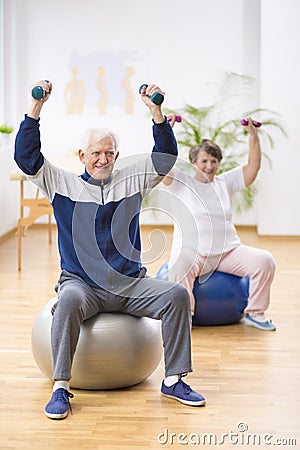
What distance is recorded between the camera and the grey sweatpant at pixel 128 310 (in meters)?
3.13

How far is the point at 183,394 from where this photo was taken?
3221 millimetres

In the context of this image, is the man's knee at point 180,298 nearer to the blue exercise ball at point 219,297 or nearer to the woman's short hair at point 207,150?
the blue exercise ball at point 219,297

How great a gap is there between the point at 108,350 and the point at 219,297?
1110 mm

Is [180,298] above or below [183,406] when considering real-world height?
above

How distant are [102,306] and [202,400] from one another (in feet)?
1.69

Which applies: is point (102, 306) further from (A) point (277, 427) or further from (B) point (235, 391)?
(A) point (277, 427)

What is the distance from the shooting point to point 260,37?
22.5ft

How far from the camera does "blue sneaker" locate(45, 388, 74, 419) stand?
120 inches

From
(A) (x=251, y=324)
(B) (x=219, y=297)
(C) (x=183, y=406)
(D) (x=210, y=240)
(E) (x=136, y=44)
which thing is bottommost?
(C) (x=183, y=406)

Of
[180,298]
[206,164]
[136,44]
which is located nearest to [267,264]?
[206,164]

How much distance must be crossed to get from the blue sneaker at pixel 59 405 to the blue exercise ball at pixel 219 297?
1239mm

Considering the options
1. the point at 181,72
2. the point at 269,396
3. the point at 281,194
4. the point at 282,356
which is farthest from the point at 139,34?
the point at 269,396

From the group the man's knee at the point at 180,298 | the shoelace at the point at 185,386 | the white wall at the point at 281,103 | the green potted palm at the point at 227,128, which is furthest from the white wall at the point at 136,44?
the shoelace at the point at 185,386

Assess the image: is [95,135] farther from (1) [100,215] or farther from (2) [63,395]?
(2) [63,395]
